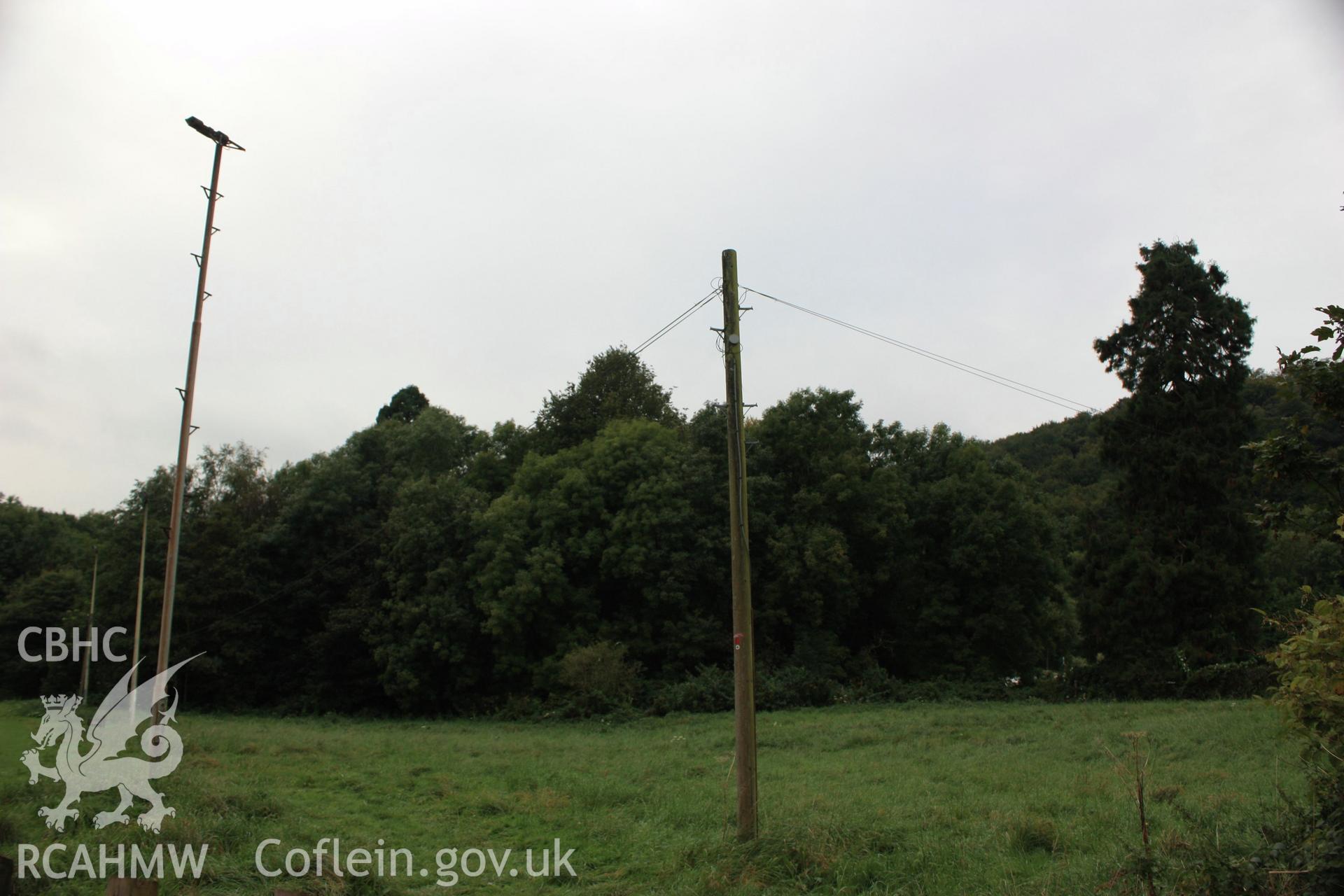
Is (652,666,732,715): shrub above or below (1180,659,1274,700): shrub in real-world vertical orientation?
below

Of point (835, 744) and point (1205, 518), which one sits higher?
point (1205, 518)

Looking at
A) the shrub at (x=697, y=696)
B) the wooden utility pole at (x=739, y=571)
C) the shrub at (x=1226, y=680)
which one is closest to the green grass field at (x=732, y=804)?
the wooden utility pole at (x=739, y=571)

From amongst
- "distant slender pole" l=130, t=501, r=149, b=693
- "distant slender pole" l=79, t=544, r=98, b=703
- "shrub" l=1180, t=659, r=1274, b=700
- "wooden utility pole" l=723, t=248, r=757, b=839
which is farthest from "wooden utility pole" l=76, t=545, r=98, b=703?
"shrub" l=1180, t=659, r=1274, b=700

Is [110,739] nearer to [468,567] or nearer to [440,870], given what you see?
[440,870]

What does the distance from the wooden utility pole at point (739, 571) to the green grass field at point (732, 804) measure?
0.54 m

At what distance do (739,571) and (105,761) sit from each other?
336 inches

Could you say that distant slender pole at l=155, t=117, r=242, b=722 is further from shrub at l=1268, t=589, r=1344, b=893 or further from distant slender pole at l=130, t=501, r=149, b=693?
shrub at l=1268, t=589, r=1344, b=893

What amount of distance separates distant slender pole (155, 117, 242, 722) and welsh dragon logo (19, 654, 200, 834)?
1071 mm

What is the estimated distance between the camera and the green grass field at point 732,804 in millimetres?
7414

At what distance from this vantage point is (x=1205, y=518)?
25.6 metres

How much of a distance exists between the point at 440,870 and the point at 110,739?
18.0ft

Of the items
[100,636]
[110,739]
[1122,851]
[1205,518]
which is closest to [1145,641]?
[1205,518]

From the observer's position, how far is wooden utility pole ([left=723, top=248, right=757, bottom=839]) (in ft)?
26.8

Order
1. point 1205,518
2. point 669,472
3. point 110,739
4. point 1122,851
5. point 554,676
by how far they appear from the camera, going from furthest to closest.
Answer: point 669,472 < point 554,676 < point 1205,518 < point 110,739 < point 1122,851
